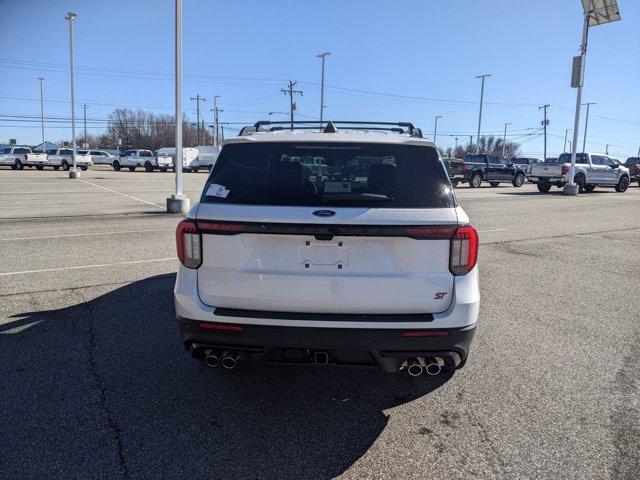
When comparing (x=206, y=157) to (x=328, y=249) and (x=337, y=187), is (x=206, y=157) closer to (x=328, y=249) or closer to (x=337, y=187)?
(x=337, y=187)

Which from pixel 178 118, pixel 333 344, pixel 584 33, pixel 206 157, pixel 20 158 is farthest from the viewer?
pixel 206 157

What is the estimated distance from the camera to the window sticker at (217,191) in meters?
3.17

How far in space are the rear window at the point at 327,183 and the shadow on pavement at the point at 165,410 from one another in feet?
4.62

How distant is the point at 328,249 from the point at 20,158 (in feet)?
176

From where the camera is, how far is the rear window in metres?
3.09

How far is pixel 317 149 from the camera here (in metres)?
3.44

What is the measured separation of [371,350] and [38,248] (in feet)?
25.9

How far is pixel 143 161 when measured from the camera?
5391 centimetres

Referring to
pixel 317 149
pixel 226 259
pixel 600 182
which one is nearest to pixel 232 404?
pixel 226 259

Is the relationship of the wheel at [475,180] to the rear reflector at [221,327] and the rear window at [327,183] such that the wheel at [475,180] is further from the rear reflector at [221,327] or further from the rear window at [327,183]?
the rear reflector at [221,327]

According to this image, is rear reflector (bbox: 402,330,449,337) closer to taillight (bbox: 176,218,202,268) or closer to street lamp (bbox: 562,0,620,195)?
taillight (bbox: 176,218,202,268)

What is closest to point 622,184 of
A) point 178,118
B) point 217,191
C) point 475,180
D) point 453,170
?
point 475,180

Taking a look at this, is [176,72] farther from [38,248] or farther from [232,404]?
[232,404]

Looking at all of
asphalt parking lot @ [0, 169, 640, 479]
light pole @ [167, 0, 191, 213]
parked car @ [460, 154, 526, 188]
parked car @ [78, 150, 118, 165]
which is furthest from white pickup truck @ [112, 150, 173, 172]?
asphalt parking lot @ [0, 169, 640, 479]
